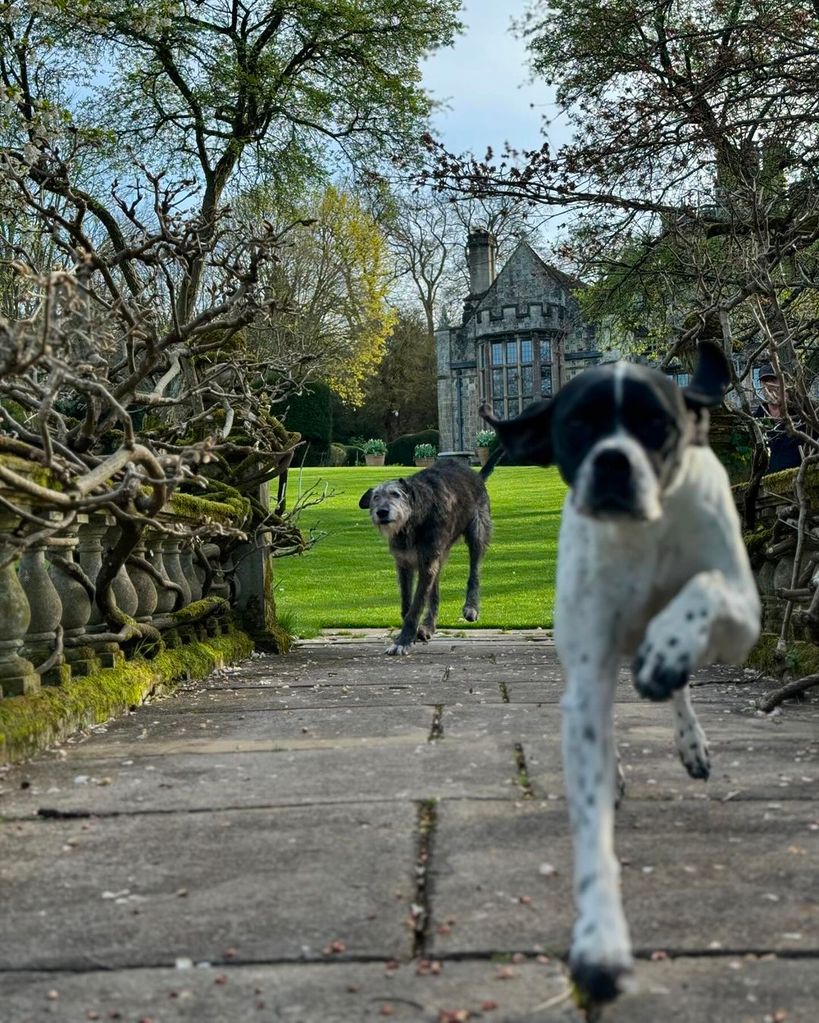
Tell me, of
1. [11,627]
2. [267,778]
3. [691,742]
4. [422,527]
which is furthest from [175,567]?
[691,742]

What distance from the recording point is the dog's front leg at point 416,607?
31.4ft

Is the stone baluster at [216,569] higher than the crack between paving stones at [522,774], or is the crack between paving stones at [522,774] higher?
the stone baluster at [216,569]

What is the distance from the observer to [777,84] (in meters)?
10.2

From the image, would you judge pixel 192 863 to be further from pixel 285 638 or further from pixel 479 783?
pixel 285 638

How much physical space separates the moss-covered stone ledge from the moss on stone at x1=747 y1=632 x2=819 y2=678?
12.0 feet

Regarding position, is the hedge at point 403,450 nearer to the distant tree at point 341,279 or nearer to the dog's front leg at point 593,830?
the distant tree at point 341,279

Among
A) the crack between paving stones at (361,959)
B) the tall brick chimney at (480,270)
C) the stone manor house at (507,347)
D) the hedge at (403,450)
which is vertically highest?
the tall brick chimney at (480,270)

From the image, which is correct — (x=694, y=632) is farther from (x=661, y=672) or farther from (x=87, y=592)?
(x=87, y=592)

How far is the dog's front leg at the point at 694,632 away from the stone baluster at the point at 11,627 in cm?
339

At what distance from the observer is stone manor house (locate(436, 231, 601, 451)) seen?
6153 cm

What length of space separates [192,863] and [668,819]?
1.39 metres

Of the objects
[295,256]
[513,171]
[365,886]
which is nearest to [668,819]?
[365,886]

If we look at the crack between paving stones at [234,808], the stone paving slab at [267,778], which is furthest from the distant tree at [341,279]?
the crack between paving stones at [234,808]

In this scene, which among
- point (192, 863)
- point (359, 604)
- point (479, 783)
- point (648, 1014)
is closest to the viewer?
point (648, 1014)
